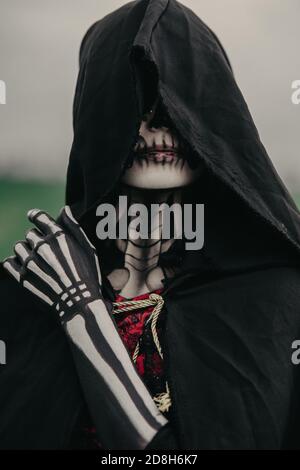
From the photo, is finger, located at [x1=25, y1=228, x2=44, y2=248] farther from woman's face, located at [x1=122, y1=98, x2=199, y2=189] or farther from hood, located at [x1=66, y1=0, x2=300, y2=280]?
woman's face, located at [x1=122, y1=98, x2=199, y2=189]

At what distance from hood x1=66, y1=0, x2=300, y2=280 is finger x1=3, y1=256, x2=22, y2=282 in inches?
7.3

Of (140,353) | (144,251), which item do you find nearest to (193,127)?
(144,251)

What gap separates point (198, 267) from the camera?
1.77 meters

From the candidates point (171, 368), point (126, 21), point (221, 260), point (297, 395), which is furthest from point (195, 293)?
point (126, 21)

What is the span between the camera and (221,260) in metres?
1.78

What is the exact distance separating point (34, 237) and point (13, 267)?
0.29 ft

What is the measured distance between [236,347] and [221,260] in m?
0.22

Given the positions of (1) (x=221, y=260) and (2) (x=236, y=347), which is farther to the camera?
(1) (x=221, y=260)

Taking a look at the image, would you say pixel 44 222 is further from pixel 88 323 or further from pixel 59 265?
pixel 88 323

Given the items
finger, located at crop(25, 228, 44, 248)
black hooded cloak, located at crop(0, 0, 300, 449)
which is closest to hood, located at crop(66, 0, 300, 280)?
black hooded cloak, located at crop(0, 0, 300, 449)

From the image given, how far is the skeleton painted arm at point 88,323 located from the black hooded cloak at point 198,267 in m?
0.08

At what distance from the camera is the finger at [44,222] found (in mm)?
1778
